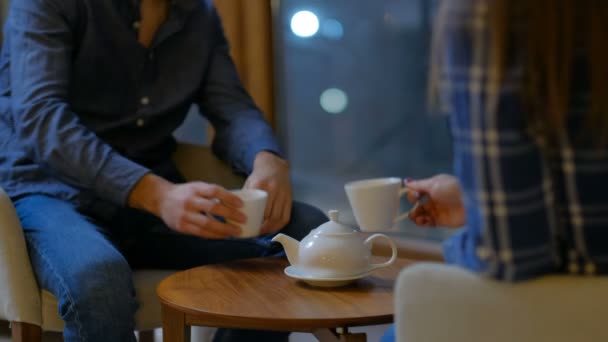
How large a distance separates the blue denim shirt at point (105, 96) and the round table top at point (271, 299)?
319mm

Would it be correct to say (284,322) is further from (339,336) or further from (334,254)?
(334,254)

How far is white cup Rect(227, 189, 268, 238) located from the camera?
1516 millimetres

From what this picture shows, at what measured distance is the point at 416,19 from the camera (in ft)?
10.7

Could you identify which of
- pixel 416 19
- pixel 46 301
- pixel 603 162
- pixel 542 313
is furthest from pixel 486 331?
pixel 416 19

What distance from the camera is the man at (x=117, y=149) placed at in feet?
5.29

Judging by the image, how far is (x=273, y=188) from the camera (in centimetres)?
188

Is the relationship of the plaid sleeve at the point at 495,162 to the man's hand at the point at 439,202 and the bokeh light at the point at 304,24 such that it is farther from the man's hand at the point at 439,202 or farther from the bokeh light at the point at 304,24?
the bokeh light at the point at 304,24

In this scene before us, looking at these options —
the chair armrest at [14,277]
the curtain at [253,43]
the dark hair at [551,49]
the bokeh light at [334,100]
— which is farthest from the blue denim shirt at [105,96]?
the bokeh light at [334,100]

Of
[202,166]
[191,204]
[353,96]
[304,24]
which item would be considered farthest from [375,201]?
[304,24]

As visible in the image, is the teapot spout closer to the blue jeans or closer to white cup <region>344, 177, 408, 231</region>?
white cup <region>344, 177, 408, 231</region>

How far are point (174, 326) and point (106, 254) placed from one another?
27cm

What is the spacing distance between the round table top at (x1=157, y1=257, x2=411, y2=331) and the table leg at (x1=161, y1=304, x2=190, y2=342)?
0.05 ft

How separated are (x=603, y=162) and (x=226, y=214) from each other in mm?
830

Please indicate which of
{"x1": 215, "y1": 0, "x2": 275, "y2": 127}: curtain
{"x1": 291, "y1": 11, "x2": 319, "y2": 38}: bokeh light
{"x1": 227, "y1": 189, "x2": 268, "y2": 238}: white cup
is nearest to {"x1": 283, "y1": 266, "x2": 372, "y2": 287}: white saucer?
{"x1": 227, "y1": 189, "x2": 268, "y2": 238}: white cup
